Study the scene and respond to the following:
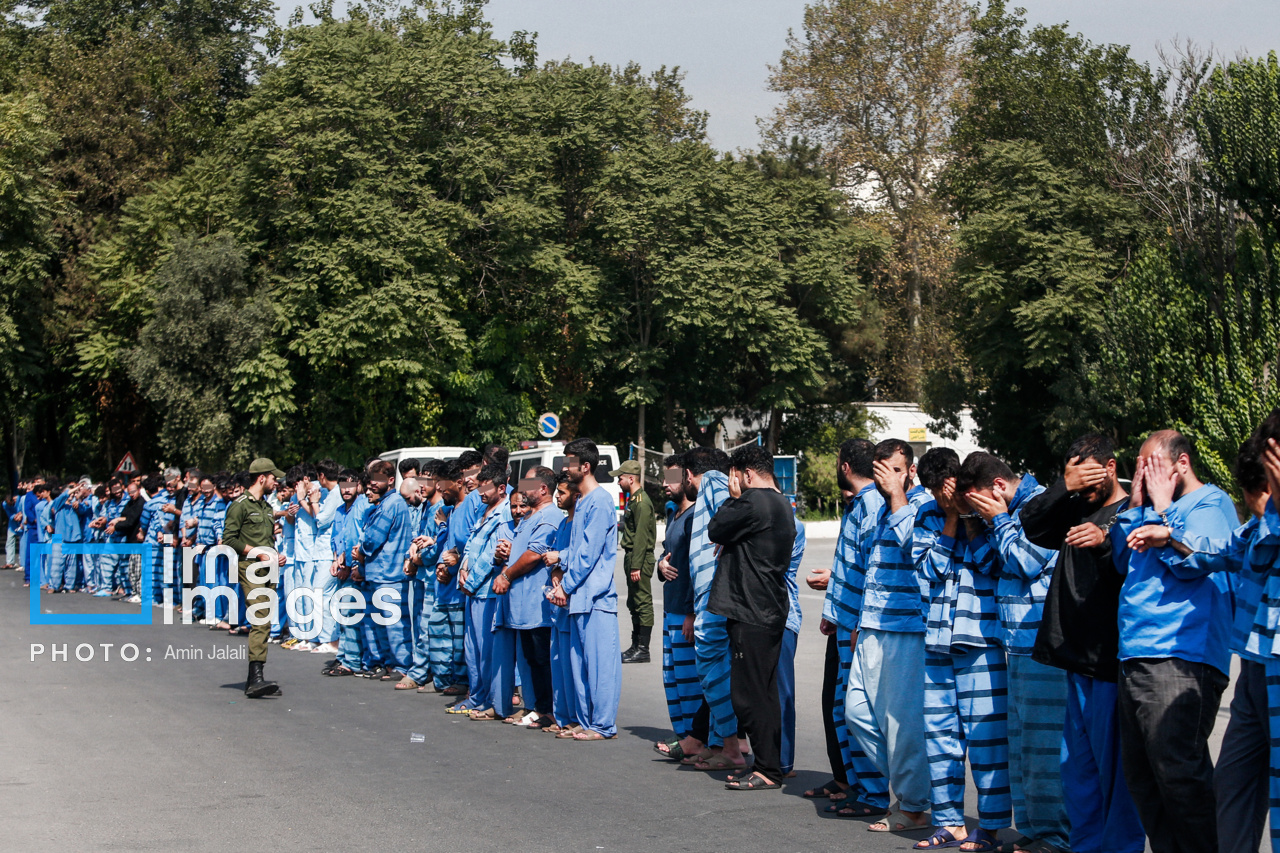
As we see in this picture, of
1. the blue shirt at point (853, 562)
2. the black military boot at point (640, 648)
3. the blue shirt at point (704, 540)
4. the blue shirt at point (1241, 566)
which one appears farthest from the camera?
the black military boot at point (640, 648)

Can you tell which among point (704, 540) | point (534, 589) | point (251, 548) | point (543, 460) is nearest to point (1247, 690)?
point (704, 540)

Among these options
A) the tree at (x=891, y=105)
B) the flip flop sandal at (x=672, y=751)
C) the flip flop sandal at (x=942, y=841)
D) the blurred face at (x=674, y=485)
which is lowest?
the flip flop sandal at (x=672, y=751)

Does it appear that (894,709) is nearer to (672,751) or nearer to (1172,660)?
(1172,660)

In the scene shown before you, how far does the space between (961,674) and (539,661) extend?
14.3ft

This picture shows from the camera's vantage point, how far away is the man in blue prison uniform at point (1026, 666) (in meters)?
6.06

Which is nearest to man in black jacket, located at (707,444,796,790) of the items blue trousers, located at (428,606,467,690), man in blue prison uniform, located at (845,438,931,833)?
man in blue prison uniform, located at (845,438,931,833)

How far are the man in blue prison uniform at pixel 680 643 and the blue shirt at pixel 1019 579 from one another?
8.78ft

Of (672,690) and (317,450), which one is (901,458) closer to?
(672,690)

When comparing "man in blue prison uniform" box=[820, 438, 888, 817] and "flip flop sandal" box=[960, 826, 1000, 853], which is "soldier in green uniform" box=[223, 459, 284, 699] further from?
"flip flop sandal" box=[960, 826, 1000, 853]

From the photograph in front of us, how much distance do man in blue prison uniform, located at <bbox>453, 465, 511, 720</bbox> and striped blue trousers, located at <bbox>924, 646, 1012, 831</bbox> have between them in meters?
4.65

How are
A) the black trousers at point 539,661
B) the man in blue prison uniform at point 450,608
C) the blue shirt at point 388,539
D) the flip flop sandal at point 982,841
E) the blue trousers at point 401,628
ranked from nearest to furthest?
the flip flop sandal at point 982,841
the black trousers at point 539,661
the man in blue prison uniform at point 450,608
the blue shirt at point 388,539
the blue trousers at point 401,628

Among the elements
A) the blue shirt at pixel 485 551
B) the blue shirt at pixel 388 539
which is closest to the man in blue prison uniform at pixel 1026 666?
the blue shirt at pixel 485 551

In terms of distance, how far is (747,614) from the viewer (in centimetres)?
763

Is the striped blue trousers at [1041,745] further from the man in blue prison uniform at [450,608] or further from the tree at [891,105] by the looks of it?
the tree at [891,105]
